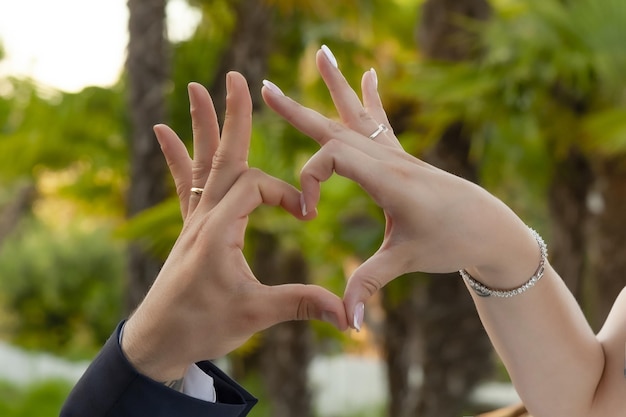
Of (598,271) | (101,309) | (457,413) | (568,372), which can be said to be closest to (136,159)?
(457,413)

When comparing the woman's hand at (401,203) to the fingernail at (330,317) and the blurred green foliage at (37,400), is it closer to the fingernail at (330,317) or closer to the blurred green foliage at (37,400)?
the fingernail at (330,317)

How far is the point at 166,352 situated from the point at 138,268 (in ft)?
8.92

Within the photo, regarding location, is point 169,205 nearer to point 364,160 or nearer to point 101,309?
point 364,160

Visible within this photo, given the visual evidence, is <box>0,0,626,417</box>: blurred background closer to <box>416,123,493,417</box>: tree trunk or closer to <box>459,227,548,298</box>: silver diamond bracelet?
<box>416,123,493,417</box>: tree trunk

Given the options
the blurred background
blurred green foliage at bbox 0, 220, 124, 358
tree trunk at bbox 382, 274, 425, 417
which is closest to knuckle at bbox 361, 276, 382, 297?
the blurred background

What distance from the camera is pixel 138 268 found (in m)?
3.25

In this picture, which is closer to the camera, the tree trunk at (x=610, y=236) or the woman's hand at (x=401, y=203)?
the woman's hand at (x=401, y=203)

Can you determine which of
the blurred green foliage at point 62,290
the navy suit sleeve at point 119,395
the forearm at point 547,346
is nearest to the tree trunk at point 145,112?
the forearm at point 547,346

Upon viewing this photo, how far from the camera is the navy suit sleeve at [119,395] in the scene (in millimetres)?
600

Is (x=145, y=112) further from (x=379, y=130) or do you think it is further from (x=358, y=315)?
(x=358, y=315)

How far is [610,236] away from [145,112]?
6.21 feet

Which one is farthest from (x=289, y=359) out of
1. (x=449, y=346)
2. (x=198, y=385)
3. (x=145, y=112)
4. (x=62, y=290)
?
(x=62, y=290)

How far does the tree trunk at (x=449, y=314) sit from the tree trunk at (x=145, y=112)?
42.9 inches

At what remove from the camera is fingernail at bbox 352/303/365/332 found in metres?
0.55
